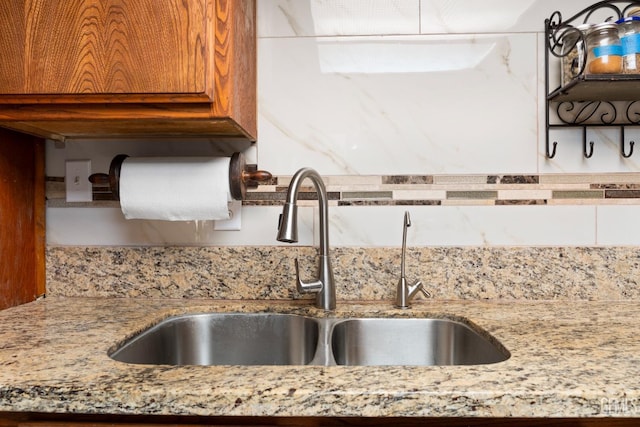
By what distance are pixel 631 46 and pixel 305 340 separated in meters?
1.03

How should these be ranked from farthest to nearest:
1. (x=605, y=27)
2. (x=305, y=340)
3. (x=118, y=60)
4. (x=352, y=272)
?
(x=352, y=272) < (x=305, y=340) < (x=605, y=27) < (x=118, y=60)

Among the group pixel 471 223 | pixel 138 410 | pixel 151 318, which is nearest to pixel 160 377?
pixel 138 410

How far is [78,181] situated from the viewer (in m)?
1.31

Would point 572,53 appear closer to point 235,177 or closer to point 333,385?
point 235,177

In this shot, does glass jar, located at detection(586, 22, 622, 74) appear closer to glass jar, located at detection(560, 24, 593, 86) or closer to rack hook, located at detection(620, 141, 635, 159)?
glass jar, located at detection(560, 24, 593, 86)

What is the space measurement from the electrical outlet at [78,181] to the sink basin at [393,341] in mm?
794

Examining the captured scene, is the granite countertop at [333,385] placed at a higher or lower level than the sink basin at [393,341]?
higher

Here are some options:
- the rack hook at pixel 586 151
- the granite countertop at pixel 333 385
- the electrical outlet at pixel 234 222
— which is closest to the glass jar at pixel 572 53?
the rack hook at pixel 586 151

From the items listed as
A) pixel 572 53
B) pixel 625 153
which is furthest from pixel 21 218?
pixel 625 153

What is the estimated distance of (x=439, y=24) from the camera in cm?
127

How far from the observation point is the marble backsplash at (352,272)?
4.07 ft

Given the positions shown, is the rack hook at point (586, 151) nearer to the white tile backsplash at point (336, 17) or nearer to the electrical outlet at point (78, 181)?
the white tile backsplash at point (336, 17)

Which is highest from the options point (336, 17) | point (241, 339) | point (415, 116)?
point (336, 17)

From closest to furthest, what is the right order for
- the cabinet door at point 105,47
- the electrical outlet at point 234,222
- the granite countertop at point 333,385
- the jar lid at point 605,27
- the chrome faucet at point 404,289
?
the granite countertop at point 333,385
the cabinet door at point 105,47
the jar lid at point 605,27
the chrome faucet at point 404,289
the electrical outlet at point 234,222
